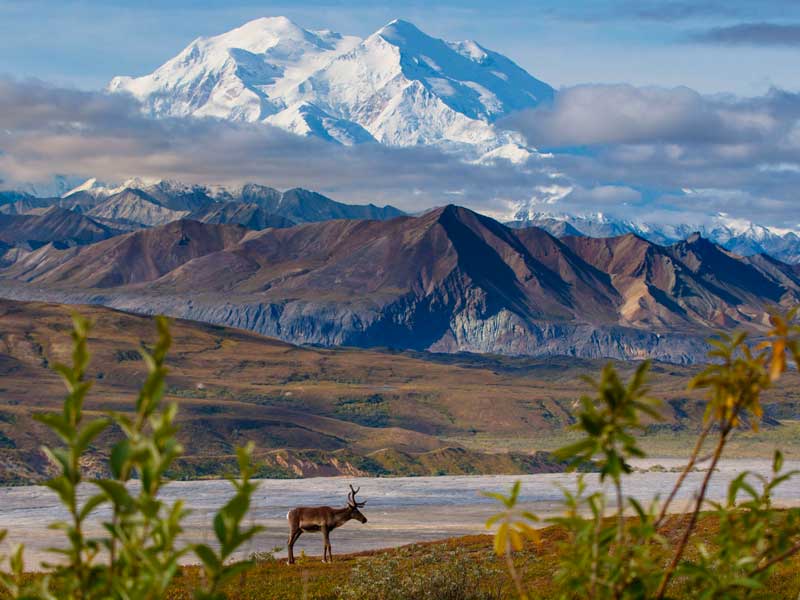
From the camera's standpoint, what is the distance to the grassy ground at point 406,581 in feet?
96.8

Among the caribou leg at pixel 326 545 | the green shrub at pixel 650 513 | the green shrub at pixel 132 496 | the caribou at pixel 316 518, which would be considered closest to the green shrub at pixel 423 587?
the caribou at pixel 316 518

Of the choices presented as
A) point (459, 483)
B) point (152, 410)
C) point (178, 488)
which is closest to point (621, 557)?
point (152, 410)

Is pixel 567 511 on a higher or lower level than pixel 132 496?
lower

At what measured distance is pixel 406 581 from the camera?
3161 cm

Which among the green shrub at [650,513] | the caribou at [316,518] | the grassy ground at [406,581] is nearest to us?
the green shrub at [650,513]

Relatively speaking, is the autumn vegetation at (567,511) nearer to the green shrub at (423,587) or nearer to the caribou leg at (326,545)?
the green shrub at (423,587)

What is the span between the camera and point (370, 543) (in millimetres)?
A: 98625

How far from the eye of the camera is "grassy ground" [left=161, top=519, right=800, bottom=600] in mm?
29516

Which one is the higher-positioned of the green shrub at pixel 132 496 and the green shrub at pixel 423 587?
the green shrub at pixel 132 496

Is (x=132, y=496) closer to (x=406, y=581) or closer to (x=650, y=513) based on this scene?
(x=650, y=513)

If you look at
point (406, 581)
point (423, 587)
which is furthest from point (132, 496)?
point (406, 581)

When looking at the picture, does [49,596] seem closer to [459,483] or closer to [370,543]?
[370,543]

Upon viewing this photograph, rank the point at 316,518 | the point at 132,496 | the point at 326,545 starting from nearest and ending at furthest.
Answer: the point at 132,496, the point at 316,518, the point at 326,545

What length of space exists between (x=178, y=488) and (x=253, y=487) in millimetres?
159041
